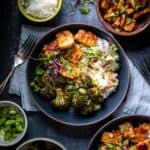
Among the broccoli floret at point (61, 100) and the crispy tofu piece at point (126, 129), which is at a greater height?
the broccoli floret at point (61, 100)

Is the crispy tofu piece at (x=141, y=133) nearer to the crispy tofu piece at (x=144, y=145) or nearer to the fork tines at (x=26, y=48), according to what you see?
the crispy tofu piece at (x=144, y=145)

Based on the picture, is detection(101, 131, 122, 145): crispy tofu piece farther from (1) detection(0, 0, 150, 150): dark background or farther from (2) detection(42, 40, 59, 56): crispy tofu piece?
(2) detection(42, 40, 59, 56): crispy tofu piece

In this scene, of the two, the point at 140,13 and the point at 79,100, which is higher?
the point at 140,13

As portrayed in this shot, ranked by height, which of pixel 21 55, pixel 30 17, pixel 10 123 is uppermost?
pixel 30 17

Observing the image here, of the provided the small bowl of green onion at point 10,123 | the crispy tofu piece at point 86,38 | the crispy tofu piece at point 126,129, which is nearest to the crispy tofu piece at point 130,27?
the crispy tofu piece at point 86,38

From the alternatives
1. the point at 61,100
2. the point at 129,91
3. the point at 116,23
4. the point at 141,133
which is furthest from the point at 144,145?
the point at 116,23

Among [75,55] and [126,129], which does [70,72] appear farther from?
[126,129]
